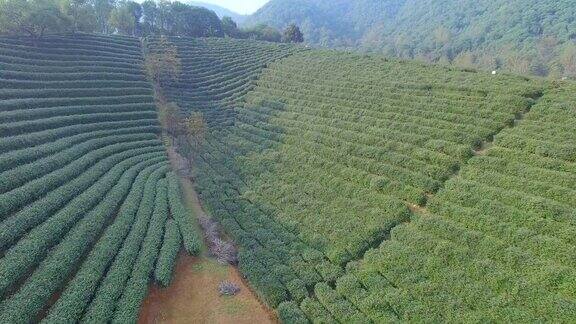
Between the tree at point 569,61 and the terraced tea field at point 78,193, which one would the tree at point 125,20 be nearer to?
the terraced tea field at point 78,193

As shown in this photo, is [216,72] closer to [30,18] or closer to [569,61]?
[30,18]

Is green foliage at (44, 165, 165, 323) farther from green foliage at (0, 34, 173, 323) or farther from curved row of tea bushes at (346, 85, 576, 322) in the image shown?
curved row of tea bushes at (346, 85, 576, 322)

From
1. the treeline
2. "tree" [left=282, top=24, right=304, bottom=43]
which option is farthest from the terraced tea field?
"tree" [left=282, top=24, right=304, bottom=43]

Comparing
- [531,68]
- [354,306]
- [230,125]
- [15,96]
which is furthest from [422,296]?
[531,68]

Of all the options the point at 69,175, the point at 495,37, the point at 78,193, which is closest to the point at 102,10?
the point at 69,175

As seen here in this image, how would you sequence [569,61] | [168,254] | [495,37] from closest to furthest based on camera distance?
[168,254], [569,61], [495,37]

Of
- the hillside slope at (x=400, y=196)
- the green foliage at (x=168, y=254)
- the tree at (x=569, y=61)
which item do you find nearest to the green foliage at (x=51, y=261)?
the green foliage at (x=168, y=254)
